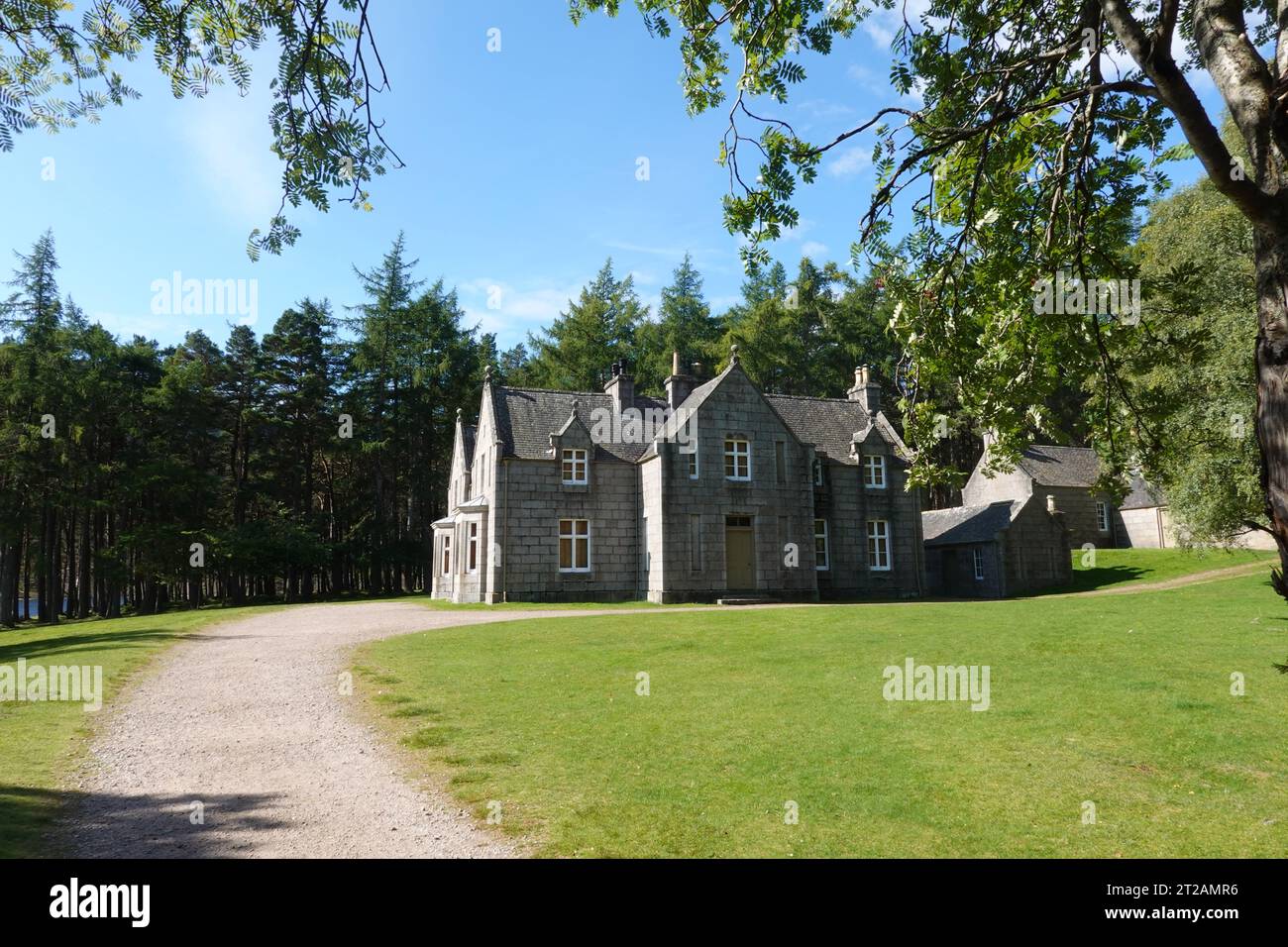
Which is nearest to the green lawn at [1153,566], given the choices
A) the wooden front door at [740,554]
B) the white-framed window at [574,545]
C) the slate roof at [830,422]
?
the slate roof at [830,422]

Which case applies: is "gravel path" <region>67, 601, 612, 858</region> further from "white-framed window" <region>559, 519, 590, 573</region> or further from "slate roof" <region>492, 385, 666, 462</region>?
"slate roof" <region>492, 385, 666, 462</region>

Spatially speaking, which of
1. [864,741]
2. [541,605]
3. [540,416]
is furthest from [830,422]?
[864,741]

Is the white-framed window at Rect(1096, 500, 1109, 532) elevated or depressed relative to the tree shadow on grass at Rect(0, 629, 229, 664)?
elevated

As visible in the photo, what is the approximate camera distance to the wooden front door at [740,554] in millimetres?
31984

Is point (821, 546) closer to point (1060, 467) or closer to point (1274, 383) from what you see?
point (1060, 467)

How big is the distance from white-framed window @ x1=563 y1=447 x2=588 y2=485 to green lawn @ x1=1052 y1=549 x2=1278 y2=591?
22364mm

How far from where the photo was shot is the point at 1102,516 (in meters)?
47.5

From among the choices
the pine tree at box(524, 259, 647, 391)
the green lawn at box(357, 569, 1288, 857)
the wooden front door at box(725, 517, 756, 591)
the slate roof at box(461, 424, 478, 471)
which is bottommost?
the green lawn at box(357, 569, 1288, 857)

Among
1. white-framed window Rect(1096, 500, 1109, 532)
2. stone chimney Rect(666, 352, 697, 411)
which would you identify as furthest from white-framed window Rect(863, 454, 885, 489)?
white-framed window Rect(1096, 500, 1109, 532)

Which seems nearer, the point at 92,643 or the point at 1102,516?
the point at 92,643

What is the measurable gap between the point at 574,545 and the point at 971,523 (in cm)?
2012

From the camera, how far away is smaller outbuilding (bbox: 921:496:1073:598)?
117ft

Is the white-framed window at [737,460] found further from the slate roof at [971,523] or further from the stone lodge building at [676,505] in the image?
the slate roof at [971,523]
